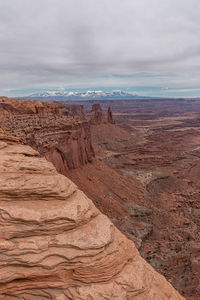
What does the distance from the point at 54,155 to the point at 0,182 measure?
62.6 ft

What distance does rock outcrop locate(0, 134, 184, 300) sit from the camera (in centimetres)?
769

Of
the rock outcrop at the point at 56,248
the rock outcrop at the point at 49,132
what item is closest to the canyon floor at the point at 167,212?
the rock outcrop at the point at 49,132

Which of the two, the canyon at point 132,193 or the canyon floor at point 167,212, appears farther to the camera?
the canyon at point 132,193

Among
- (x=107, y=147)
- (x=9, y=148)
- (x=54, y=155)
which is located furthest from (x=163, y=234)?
(x=107, y=147)

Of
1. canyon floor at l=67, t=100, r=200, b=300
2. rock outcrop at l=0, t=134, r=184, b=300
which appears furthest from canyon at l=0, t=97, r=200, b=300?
rock outcrop at l=0, t=134, r=184, b=300

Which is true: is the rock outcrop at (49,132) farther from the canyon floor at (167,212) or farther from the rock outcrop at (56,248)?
the rock outcrop at (56,248)

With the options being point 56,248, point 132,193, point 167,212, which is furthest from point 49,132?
point 167,212

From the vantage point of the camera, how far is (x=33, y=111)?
103ft

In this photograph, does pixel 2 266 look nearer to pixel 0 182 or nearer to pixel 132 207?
pixel 0 182

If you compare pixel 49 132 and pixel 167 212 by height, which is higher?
pixel 49 132

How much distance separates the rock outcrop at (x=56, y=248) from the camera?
7691 mm

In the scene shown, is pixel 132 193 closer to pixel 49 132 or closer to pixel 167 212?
pixel 167 212

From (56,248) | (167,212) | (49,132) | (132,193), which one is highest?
(49,132)

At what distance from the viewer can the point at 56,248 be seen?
8.15 metres
